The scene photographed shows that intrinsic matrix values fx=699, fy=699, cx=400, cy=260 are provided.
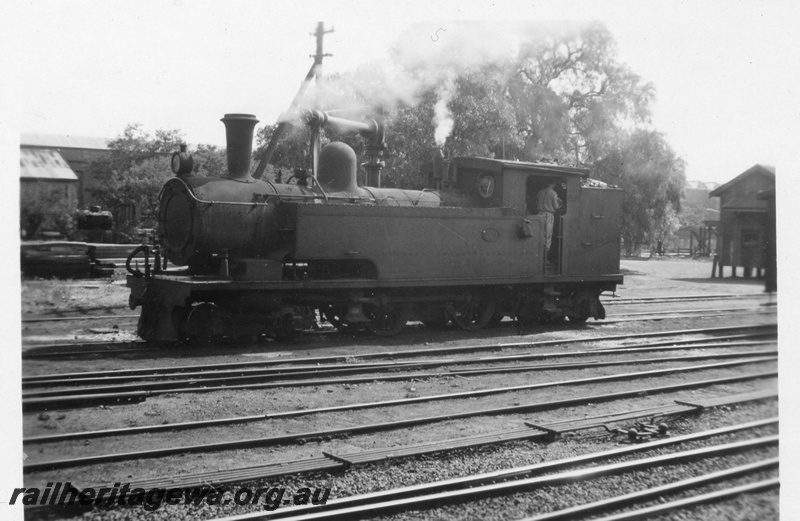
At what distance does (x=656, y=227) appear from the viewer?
21656mm

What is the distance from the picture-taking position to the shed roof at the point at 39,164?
4.32 meters

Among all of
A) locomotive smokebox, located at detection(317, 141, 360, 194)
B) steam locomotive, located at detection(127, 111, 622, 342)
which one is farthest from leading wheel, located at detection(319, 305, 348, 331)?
locomotive smokebox, located at detection(317, 141, 360, 194)

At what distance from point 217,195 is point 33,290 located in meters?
5.41

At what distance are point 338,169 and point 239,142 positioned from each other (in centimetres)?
179

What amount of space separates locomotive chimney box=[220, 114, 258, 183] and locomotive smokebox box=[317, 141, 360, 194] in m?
1.36

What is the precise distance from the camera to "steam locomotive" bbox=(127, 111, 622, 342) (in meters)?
9.84

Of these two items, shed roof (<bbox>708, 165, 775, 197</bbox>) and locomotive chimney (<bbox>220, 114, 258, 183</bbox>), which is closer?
shed roof (<bbox>708, 165, 775, 197</bbox>)

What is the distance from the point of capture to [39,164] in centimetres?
436

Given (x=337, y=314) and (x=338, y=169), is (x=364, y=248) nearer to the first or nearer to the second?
(x=337, y=314)

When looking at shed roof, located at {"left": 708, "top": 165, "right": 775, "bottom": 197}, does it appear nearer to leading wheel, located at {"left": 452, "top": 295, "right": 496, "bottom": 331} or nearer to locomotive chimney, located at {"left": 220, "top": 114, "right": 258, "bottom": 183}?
leading wheel, located at {"left": 452, "top": 295, "right": 496, "bottom": 331}

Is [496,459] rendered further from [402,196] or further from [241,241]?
[402,196]

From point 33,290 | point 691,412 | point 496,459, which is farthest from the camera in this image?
point 691,412

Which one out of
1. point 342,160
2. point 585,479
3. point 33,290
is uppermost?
point 342,160

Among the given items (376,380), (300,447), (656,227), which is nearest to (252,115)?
(376,380)
